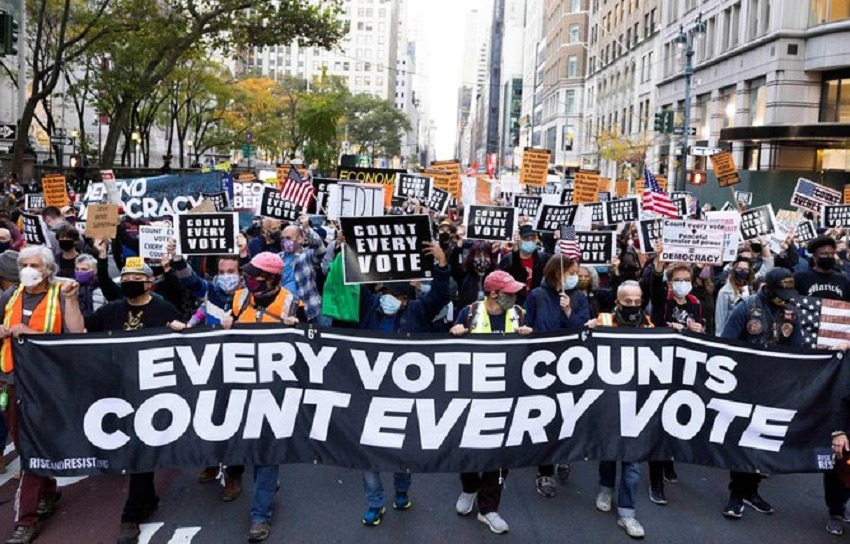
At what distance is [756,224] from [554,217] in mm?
3127

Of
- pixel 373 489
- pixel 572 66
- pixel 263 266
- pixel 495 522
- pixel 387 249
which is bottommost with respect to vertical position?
pixel 495 522

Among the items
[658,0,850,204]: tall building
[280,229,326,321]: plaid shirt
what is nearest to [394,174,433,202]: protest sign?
[280,229,326,321]: plaid shirt

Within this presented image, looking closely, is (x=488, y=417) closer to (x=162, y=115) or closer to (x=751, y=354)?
(x=751, y=354)

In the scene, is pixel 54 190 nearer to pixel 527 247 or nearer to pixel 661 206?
pixel 527 247

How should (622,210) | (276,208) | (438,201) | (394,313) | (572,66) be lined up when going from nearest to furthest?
(394,313) < (276,208) < (622,210) < (438,201) < (572,66)

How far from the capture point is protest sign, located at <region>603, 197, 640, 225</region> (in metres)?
14.3

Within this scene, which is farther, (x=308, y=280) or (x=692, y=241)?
(x=308, y=280)

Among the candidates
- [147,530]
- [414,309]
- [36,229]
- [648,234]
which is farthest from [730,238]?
[36,229]

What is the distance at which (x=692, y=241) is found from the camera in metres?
9.03

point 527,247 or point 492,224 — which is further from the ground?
point 492,224

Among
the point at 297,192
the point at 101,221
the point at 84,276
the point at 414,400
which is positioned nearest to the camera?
the point at 414,400

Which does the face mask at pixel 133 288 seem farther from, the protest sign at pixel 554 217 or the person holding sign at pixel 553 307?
the protest sign at pixel 554 217

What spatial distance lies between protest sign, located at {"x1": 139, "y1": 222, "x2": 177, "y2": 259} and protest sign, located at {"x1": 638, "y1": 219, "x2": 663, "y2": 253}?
19.7ft

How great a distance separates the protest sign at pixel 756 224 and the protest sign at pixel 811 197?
2.33 m
